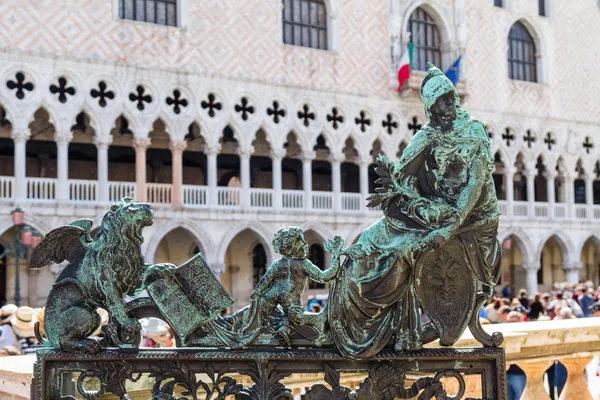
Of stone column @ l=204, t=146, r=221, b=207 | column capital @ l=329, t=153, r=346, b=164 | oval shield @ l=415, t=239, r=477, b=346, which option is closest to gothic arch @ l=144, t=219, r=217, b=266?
stone column @ l=204, t=146, r=221, b=207

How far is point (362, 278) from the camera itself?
2.46m

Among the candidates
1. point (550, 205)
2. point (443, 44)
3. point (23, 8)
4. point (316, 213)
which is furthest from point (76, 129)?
point (550, 205)

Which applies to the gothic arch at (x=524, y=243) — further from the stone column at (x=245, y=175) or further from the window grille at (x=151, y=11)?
the window grille at (x=151, y=11)

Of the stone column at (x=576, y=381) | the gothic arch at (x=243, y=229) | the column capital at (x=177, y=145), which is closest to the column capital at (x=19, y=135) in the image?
the column capital at (x=177, y=145)

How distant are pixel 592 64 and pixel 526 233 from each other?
573cm

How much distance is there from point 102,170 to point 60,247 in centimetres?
1333

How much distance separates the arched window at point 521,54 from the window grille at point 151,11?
976 cm

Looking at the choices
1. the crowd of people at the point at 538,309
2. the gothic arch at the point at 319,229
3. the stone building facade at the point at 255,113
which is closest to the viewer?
the crowd of people at the point at 538,309

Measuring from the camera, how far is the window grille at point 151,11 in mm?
16188

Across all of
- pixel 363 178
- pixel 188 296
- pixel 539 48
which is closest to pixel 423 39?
pixel 539 48

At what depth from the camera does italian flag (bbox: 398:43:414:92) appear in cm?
1873

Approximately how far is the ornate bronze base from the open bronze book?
0.31 feet

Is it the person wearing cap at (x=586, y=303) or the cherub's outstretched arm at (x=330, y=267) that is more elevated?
the cherub's outstretched arm at (x=330, y=267)

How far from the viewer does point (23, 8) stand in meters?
14.8
